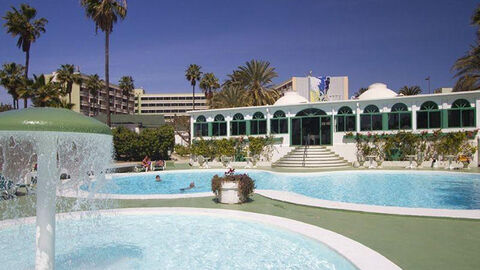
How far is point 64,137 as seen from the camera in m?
4.12

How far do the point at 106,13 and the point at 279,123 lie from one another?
18611 mm

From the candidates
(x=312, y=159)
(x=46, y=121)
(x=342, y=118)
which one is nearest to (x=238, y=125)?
(x=312, y=159)

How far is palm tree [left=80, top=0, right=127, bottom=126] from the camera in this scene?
29.1m

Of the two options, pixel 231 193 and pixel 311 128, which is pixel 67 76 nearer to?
pixel 311 128

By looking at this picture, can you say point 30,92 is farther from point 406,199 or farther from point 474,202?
point 474,202

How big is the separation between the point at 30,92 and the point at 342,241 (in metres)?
32.7

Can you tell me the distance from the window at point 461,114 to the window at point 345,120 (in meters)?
6.56

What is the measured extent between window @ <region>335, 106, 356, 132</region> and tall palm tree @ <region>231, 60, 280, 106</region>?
15999 mm

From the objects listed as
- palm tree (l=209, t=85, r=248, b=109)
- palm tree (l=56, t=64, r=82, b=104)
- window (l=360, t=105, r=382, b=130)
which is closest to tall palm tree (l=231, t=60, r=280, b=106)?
palm tree (l=209, t=85, r=248, b=109)

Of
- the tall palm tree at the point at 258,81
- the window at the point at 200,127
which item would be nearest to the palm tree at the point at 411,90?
the tall palm tree at the point at 258,81

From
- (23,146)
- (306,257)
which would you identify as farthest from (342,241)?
(23,146)

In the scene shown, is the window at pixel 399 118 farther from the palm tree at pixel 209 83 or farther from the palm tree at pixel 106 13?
the palm tree at pixel 209 83

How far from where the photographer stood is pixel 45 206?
4254mm

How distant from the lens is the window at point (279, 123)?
26.6 m
